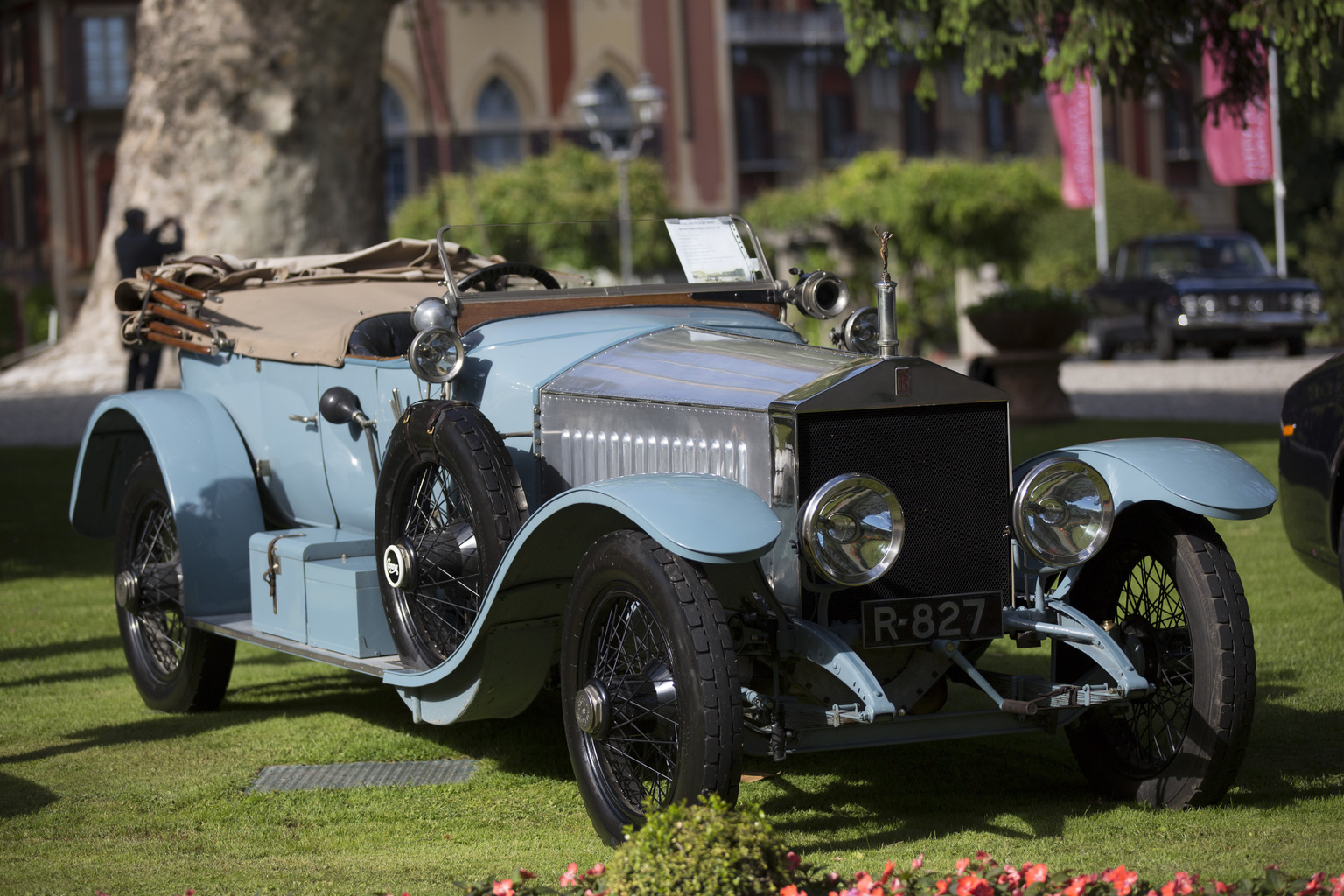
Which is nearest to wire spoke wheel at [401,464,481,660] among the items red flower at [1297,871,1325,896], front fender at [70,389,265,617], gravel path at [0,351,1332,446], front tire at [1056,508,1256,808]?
front fender at [70,389,265,617]

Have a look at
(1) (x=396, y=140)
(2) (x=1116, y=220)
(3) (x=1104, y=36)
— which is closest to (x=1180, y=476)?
(3) (x=1104, y=36)

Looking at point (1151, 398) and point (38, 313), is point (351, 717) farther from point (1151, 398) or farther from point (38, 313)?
point (38, 313)

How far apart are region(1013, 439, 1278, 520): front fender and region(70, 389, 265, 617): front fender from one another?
2.95 meters

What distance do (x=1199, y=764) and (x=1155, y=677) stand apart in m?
0.32

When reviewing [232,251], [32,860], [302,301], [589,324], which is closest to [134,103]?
[232,251]

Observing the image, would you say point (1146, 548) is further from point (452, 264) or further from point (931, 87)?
point (931, 87)

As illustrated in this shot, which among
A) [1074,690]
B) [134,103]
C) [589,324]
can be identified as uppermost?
[134,103]

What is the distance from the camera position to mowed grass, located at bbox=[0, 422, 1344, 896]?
3938 mm

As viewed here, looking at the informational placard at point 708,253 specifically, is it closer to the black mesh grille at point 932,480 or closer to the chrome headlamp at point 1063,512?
the black mesh grille at point 932,480

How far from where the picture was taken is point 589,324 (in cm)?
525

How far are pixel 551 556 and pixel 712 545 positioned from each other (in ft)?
2.84

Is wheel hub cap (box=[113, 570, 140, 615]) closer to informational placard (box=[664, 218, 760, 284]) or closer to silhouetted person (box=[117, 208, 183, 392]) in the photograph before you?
informational placard (box=[664, 218, 760, 284])

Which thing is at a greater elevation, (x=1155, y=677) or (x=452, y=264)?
(x=452, y=264)

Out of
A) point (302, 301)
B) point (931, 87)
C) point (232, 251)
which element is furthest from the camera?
point (232, 251)
